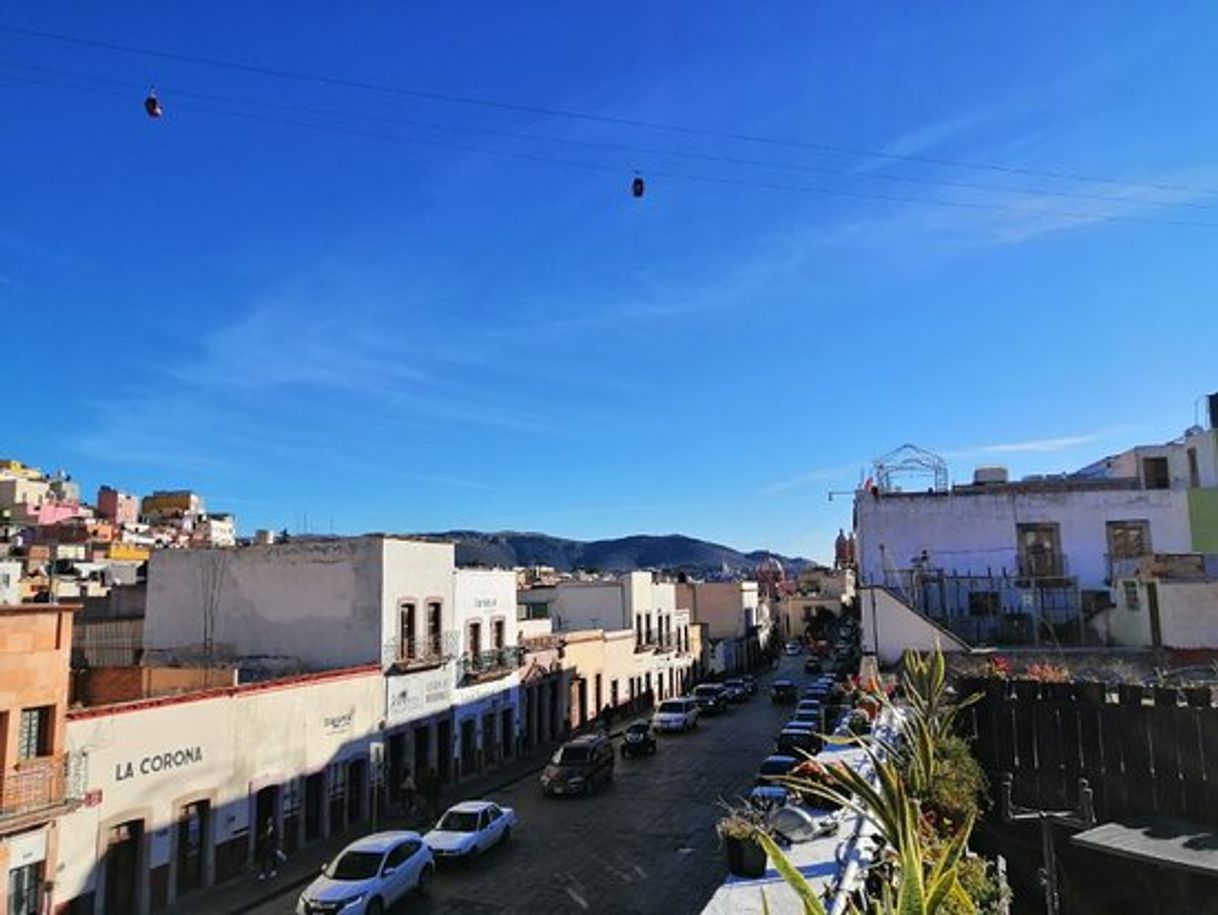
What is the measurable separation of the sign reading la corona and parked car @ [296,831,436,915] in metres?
4.22

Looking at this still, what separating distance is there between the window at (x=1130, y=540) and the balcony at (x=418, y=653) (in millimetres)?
28168

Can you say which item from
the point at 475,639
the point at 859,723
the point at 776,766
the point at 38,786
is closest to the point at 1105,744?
the point at 859,723

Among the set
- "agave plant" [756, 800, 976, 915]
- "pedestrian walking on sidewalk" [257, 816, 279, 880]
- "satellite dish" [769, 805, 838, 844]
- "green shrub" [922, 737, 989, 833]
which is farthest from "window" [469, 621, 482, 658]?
"agave plant" [756, 800, 976, 915]

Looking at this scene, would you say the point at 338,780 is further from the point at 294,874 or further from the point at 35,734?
the point at 35,734

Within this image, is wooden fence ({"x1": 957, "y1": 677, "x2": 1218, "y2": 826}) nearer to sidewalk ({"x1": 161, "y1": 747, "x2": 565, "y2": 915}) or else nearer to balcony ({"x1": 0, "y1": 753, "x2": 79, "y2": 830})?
sidewalk ({"x1": 161, "y1": 747, "x2": 565, "y2": 915})

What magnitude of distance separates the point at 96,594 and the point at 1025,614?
3898 centimetres

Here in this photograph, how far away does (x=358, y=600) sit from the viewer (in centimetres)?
3117

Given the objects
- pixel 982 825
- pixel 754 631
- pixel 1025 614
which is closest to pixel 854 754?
pixel 982 825

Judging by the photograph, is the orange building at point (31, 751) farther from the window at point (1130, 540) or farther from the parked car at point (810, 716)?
the window at point (1130, 540)

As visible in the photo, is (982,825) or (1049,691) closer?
(982,825)

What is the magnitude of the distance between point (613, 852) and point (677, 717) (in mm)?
22251

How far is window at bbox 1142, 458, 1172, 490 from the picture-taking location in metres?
43.5

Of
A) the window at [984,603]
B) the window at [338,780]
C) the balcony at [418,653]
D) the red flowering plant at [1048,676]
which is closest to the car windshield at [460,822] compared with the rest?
the window at [338,780]

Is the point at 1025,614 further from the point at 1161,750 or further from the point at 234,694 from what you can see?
the point at 234,694
